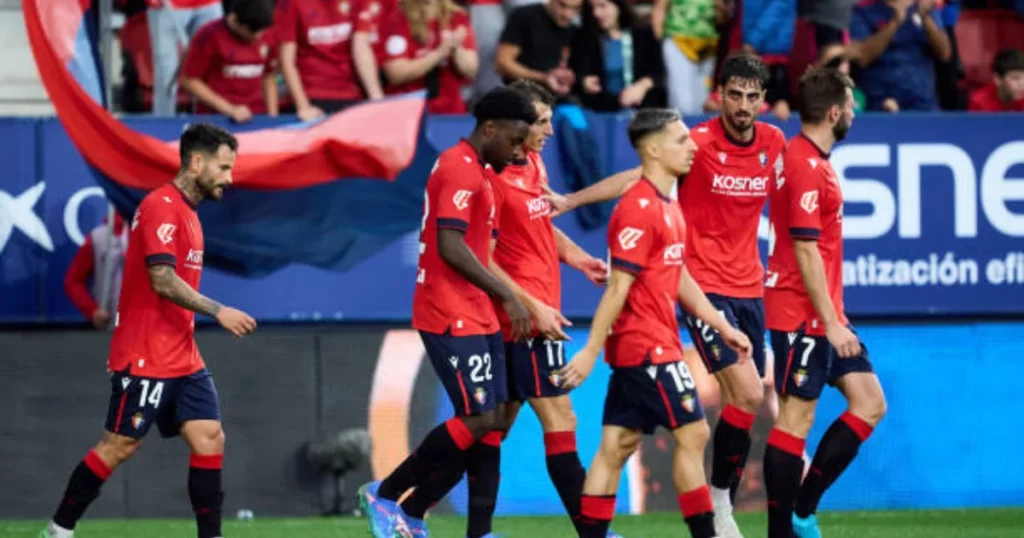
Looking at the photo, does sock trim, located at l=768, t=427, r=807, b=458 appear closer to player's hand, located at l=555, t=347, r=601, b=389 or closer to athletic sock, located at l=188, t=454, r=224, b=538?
player's hand, located at l=555, t=347, r=601, b=389

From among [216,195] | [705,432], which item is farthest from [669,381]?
[216,195]

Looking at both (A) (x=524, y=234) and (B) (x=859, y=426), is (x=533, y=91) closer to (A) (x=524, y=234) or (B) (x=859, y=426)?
(A) (x=524, y=234)

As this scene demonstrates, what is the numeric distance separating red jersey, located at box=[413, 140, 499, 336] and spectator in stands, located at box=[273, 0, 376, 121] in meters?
3.67

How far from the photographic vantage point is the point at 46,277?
13.4 metres

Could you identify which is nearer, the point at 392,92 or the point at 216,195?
the point at 216,195

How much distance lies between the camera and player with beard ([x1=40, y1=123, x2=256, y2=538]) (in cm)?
998

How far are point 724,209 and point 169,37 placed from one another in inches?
171

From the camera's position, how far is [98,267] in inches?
524

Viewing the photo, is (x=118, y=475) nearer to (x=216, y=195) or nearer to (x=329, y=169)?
(x=329, y=169)

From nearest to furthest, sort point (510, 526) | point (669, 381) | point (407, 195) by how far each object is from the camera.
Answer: point (669, 381) < point (510, 526) < point (407, 195)

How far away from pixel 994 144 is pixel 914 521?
115 inches

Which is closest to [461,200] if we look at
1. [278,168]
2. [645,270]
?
[645,270]

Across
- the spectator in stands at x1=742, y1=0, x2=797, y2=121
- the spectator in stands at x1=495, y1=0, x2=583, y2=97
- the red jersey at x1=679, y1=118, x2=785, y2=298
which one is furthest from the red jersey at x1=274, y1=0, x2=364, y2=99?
the red jersey at x1=679, y1=118, x2=785, y2=298

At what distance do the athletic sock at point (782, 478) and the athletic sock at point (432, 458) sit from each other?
146cm
